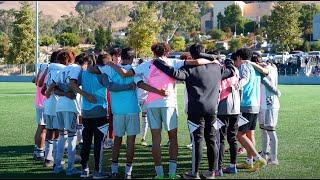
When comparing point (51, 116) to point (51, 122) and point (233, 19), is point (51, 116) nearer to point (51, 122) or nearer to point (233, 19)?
point (51, 122)

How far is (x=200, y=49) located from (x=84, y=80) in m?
1.82

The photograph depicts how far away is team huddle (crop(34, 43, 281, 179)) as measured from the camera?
827 centimetres

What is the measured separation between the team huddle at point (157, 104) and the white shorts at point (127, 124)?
0.05 feet

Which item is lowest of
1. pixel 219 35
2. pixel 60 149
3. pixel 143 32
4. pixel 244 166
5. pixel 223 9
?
pixel 244 166

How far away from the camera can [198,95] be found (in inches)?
323

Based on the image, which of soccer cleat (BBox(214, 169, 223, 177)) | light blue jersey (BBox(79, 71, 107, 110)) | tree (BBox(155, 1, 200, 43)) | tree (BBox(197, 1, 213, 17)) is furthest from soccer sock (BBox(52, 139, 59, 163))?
tree (BBox(197, 1, 213, 17))

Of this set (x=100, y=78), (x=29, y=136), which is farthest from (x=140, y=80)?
(x=29, y=136)

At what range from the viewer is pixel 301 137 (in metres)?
13.1

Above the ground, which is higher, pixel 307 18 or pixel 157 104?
pixel 307 18

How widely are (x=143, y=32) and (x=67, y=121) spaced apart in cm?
5326

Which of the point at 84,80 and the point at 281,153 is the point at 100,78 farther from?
the point at 281,153

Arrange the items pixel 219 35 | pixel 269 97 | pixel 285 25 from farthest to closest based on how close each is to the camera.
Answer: pixel 219 35 < pixel 285 25 < pixel 269 97

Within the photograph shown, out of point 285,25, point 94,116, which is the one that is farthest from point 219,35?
point 94,116

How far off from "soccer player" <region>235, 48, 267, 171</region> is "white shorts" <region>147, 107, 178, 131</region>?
57.9 inches
